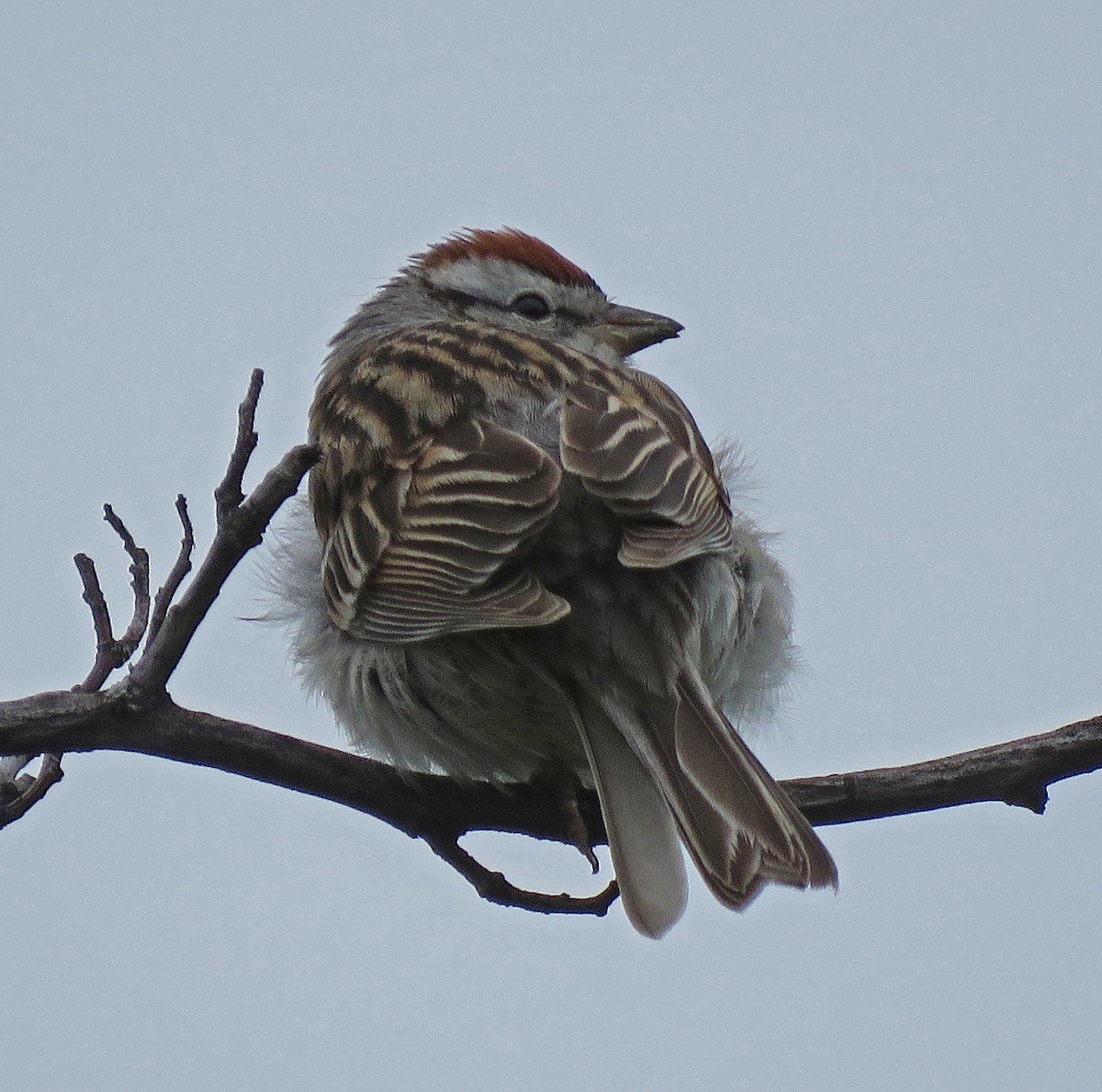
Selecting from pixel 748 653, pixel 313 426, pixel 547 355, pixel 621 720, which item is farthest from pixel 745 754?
pixel 313 426

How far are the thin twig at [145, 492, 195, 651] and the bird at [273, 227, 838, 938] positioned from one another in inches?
25.8

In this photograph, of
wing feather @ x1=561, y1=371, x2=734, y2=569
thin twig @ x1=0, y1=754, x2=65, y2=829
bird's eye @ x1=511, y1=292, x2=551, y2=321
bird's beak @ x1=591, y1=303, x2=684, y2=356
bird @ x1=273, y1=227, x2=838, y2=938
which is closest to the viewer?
bird @ x1=273, y1=227, x2=838, y2=938

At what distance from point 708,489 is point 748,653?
682 millimetres

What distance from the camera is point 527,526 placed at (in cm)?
412

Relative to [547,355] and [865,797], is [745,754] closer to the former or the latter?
[865,797]

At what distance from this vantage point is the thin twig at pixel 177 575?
371 cm

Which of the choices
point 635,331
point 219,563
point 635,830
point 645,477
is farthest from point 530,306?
point 219,563

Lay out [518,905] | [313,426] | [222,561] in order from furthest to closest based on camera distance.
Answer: [313,426]
[518,905]
[222,561]

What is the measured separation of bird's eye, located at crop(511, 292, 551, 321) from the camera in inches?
265

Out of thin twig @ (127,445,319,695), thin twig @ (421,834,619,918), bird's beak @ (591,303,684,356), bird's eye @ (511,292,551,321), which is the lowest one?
thin twig @ (421,834,619,918)

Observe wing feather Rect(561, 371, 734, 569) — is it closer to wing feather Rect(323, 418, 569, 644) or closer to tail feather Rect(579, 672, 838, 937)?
wing feather Rect(323, 418, 569, 644)

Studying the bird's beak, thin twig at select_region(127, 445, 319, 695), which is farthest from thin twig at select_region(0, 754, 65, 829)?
the bird's beak

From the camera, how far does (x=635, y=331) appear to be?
6559mm

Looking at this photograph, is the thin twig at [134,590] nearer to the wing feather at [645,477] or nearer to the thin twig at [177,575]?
the thin twig at [177,575]
